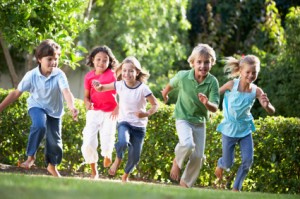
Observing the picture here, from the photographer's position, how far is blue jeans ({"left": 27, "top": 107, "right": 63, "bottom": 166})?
10.0 m

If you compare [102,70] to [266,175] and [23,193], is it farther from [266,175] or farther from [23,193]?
[23,193]

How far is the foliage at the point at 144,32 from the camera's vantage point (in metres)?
21.4

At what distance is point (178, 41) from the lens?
23.8 m

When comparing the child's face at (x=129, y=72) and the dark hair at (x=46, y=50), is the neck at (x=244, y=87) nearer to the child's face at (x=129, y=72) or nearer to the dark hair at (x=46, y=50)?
the child's face at (x=129, y=72)

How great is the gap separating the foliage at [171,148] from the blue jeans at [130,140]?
90.9 inches

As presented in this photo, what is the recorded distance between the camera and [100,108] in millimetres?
11500

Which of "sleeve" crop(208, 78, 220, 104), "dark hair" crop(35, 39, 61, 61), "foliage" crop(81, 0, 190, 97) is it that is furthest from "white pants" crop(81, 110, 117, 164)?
"foliage" crop(81, 0, 190, 97)

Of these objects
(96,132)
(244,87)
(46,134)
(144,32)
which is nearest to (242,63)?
(244,87)

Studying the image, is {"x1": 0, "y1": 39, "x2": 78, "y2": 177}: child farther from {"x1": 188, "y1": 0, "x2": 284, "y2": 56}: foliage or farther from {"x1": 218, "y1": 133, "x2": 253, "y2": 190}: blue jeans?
{"x1": 188, "y1": 0, "x2": 284, "y2": 56}: foliage

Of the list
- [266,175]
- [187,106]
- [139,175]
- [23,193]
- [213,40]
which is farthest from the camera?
[213,40]

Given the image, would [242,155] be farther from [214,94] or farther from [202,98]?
[202,98]

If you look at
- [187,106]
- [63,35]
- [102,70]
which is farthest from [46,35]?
[187,106]

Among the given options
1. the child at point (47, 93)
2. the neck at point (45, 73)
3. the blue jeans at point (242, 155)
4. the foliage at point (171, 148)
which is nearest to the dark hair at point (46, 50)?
the child at point (47, 93)

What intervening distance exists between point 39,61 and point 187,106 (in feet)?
6.36
